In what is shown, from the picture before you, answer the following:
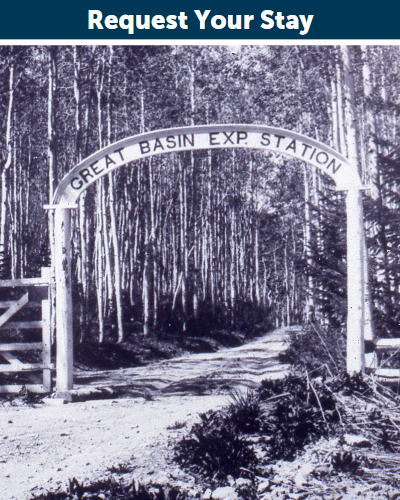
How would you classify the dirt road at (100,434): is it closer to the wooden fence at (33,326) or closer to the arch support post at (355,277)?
the wooden fence at (33,326)

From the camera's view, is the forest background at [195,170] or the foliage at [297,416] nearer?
the foliage at [297,416]

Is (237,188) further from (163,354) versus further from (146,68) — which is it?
(163,354)

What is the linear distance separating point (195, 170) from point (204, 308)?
567 cm

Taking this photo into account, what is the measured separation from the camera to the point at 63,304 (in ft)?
26.8

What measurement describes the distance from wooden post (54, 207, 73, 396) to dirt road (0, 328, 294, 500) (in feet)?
1.29

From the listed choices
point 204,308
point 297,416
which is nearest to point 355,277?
point 297,416

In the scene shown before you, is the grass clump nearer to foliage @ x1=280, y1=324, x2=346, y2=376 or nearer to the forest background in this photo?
foliage @ x1=280, y1=324, x2=346, y2=376

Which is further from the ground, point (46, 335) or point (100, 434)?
point (46, 335)

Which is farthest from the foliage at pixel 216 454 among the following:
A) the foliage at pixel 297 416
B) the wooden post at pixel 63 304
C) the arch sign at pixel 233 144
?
the arch sign at pixel 233 144

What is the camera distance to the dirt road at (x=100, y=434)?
4.74 meters

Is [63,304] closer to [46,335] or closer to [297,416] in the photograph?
[46,335]

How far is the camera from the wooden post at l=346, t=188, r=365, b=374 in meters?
7.75

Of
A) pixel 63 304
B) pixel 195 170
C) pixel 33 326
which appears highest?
pixel 195 170

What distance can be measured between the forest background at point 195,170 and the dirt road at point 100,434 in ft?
12.7
